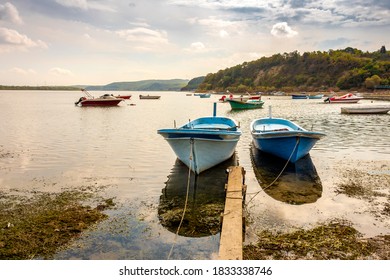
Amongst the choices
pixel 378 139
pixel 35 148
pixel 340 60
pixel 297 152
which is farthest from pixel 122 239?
pixel 340 60

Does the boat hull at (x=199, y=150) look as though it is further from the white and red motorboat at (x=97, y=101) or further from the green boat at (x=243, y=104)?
the white and red motorboat at (x=97, y=101)

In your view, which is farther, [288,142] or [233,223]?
[288,142]

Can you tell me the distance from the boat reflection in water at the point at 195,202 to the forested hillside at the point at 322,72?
12567 cm

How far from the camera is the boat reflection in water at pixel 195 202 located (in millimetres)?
7906

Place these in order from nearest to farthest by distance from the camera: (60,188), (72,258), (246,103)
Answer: (72,258) → (60,188) → (246,103)

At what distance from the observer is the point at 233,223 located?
6.79 m

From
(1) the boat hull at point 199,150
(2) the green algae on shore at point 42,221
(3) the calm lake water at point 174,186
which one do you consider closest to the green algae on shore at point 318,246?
(3) the calm lake water at point 174,186

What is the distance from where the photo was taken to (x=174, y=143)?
40.2ft

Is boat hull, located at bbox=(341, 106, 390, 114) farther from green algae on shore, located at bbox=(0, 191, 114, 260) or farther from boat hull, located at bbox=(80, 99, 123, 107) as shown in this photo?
boat hull, located at bbox=(80, 99, 123, 107)

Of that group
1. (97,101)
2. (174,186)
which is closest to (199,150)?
(174,186)

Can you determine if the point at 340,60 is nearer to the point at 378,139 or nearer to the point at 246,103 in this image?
the point at 246,103

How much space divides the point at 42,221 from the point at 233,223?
4.86 m

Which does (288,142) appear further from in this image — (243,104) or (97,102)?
(97,102)
